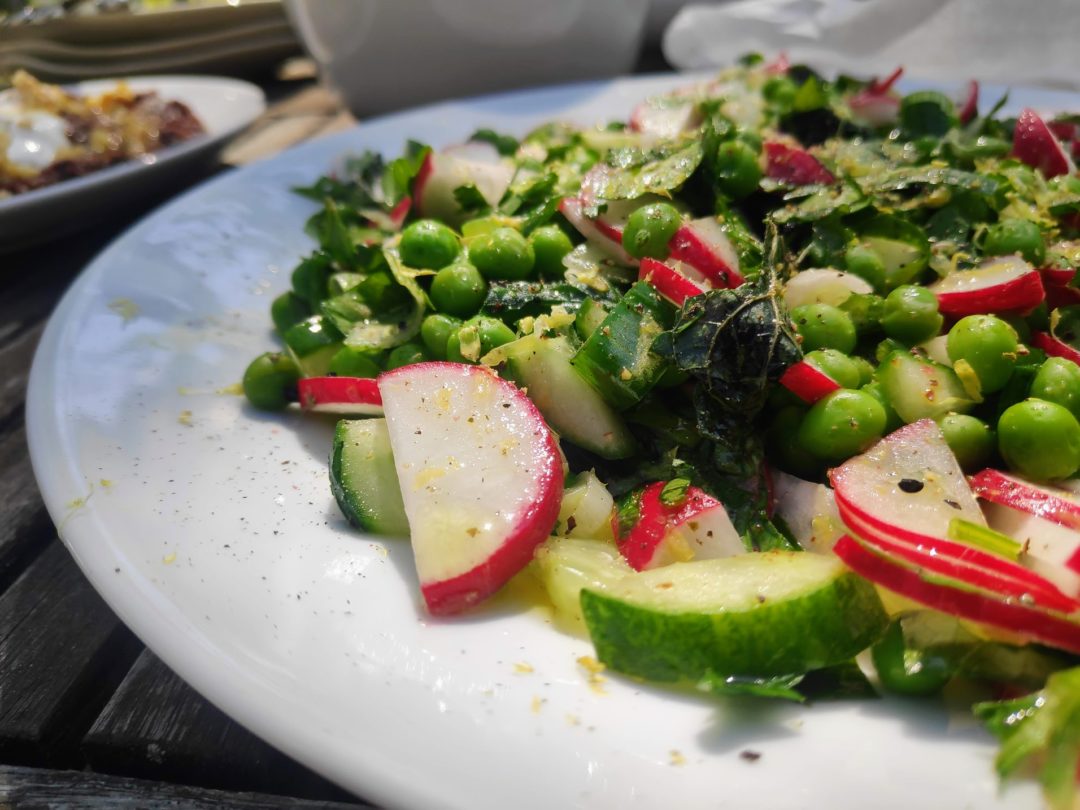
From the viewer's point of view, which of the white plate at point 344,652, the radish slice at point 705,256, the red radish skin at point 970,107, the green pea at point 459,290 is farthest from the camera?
the red radish skin at point 970,107

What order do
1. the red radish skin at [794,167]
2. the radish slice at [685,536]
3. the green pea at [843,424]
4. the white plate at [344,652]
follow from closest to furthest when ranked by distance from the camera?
the white plate at [344,652], the radish slice at [685,536], the green pea at [843,424], the red radish skin at [794,167]

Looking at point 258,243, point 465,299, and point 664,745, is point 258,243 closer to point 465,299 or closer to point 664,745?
point 465,299

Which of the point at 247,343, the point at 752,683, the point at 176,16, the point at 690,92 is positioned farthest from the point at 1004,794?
the point at 176,16

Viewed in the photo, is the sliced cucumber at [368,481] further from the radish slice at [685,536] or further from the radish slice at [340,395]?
the radish slice at [685,536]

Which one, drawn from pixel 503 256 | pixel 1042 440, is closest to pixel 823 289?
pixel 1042 440

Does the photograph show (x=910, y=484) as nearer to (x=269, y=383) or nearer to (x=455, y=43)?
(x=269, y=383)

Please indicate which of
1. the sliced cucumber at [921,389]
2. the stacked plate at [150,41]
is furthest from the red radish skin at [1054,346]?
the stacked plate at [150,41]
